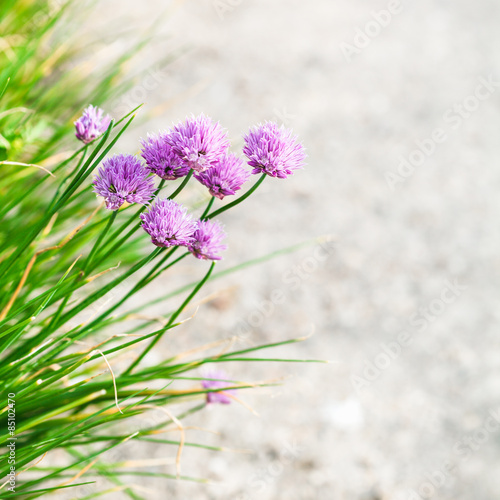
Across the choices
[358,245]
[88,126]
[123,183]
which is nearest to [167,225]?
[123,183]

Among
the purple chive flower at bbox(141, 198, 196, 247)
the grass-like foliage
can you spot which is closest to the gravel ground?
the grass-like foliage

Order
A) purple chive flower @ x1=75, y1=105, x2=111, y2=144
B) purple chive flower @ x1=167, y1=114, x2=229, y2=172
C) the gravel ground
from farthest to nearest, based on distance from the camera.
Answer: the gravel ground < purple chive flower @ x1=75, y1=105, x2=111, y2=144 < purple chive flower @ x1=167, y1=114, x2=229, y2=172

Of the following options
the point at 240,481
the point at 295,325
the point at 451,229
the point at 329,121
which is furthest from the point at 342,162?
the point at 240,481

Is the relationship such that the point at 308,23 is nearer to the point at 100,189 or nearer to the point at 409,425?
the point at 409,425

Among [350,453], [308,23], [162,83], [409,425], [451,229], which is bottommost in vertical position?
[350,453]

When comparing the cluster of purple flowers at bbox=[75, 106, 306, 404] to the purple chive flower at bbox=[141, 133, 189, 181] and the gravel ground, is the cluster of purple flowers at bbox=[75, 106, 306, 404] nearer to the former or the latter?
the purple chive flower at bbox=[141, 133, 189, 181]
